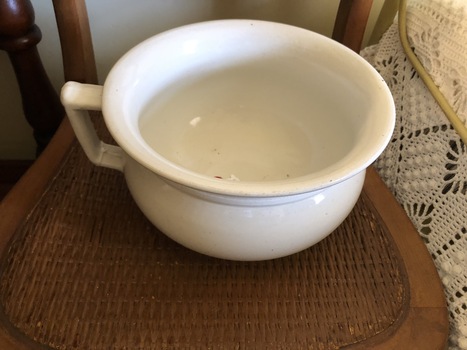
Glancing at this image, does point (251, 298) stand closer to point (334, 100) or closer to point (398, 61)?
point (334, 100)

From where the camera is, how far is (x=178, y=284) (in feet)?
1.46

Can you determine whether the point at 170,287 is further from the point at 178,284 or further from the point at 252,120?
the point at 252,120

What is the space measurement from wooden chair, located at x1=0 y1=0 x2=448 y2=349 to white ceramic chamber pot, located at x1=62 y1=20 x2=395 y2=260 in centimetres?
4

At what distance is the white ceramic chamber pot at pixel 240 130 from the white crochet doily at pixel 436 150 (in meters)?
0.09

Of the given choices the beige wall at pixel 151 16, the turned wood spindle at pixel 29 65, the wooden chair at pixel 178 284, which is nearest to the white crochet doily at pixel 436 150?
the wooden chair at pixel 178 284

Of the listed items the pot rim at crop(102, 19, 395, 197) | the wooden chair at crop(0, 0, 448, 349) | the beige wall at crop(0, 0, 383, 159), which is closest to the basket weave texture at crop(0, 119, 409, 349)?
the wooden chair at crop(0, 0, 448, 349)

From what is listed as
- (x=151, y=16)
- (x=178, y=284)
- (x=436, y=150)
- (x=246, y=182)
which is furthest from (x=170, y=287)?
(x=151, y=16)

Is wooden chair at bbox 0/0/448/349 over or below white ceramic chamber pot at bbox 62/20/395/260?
below

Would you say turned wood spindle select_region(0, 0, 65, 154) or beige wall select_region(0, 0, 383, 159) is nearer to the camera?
turned wood spindle select_region(0, 0, 65, 154)

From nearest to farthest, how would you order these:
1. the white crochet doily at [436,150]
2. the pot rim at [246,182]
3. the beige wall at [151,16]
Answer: the pot rim at [246,182] < the white crochet doily at [436,150] < the beige wall at [151,16]

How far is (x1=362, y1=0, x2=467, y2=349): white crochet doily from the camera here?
0.46 m

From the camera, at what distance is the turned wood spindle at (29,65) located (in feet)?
1.84

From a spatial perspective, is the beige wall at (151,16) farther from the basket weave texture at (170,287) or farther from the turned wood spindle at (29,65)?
the basket weave texture at (170,287)

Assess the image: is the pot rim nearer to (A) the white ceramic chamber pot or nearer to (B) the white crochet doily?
(A) the white ceramic chamber pot
